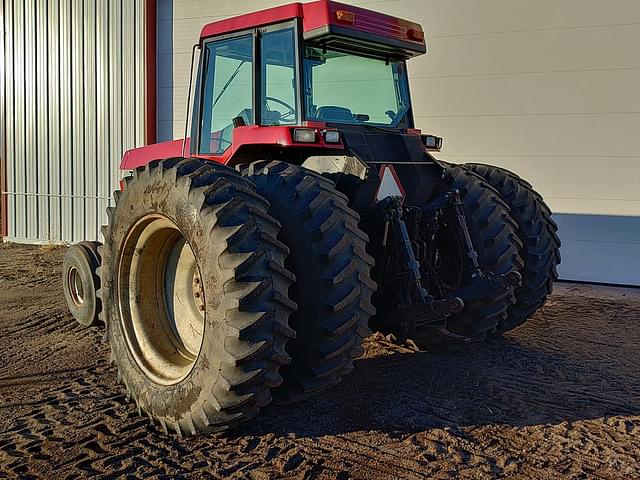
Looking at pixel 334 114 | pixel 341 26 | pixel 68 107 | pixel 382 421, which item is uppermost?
pixel 68 107

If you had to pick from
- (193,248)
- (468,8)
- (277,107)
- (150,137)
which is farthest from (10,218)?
(193,248)

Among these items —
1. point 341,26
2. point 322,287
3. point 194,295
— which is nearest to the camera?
point 322,287

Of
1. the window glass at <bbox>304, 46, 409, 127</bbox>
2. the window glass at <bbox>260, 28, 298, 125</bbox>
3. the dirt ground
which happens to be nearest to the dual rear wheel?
the dirt ground

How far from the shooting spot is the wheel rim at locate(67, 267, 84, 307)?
6320 millimetres

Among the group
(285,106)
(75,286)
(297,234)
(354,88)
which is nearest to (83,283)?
(75,286)

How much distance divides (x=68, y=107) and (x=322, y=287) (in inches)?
392

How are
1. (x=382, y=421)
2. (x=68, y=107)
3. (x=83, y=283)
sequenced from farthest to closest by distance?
(x=68, y=107)
(x=83, y=283)
(x=382, y=421)

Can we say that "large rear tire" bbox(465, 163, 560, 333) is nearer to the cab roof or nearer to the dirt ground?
the dirt ground

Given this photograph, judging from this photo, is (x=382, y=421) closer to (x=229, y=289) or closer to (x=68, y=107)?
(x=229, y=289)

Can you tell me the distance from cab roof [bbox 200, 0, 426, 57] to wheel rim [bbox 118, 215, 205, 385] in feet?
5.49

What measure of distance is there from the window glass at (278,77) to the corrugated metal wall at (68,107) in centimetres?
699

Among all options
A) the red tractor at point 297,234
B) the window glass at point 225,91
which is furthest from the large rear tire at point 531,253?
the window glass at point 225,91

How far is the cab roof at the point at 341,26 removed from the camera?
454cm

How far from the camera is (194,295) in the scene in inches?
162
